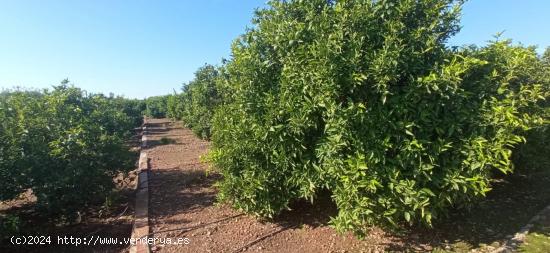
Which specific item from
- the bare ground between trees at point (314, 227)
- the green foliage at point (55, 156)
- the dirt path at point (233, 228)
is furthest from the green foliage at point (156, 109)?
the bare ground between trees at point (314, 227)

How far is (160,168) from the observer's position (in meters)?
9.27

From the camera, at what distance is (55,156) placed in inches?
203

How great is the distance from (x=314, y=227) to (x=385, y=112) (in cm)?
213

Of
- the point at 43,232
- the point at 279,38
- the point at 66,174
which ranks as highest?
the point at 279,38

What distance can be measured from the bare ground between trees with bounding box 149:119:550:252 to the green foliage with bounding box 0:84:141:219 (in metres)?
1.13

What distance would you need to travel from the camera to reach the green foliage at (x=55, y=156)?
490cm

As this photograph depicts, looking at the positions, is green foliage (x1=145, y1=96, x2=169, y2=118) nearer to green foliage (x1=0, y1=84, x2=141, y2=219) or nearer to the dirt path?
green foliage (x1=0, y1=84, x2=141, y2=219)

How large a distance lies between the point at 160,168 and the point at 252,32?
5.97 m

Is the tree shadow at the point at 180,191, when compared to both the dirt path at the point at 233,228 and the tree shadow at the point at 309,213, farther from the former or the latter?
the tree shadow at the point at 309,213

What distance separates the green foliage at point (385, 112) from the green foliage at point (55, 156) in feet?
10.1

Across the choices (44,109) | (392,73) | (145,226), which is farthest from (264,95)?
(44,109)

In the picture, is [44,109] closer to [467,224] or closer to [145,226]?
[145,226]

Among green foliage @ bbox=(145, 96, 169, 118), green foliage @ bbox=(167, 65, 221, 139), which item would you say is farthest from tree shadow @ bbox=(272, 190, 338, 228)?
green foliage @ bbox=(145, 96, 169, 118)

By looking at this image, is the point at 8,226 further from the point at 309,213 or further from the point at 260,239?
the point at 309,213
